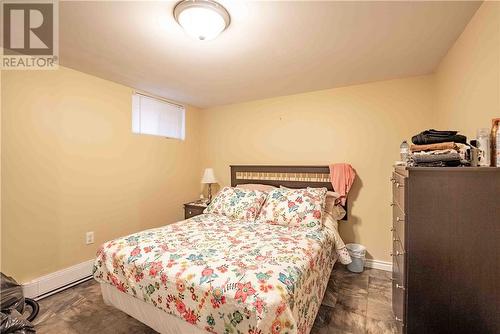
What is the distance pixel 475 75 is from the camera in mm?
1466

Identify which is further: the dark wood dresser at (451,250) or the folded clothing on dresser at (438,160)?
the folded clothing on dresser at (438,160)

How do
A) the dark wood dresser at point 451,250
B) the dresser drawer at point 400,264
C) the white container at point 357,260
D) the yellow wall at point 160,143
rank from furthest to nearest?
1. the white container at point 357,260
2. the yellow wall at point 160,143
3. the dresser drawer at point 400,264
4. the dark wood dresser at point 451,250

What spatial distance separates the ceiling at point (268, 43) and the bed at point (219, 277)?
1.59 metres

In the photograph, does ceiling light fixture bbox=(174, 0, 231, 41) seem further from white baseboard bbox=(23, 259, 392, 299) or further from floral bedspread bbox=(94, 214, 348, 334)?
white baseboard bbox=(23, 259, 392, 299)

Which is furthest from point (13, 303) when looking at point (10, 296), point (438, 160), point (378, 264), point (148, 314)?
point (378, 264)

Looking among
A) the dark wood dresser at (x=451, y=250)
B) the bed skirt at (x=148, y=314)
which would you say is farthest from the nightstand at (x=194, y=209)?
the dark wood dresser at (x=451, y=250)

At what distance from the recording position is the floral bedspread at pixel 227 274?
112 cm

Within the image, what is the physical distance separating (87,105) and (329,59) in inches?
101

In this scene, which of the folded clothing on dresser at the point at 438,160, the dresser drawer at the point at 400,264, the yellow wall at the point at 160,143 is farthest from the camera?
the yellow wall at the point at 160,143

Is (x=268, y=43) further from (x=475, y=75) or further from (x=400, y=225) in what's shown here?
(x=400, y=225)

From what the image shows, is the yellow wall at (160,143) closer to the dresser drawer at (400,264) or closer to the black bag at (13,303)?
the black bag at (13,303)

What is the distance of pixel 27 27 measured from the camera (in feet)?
5.27

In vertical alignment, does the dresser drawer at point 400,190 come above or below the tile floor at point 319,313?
above

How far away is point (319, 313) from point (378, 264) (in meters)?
1.25
